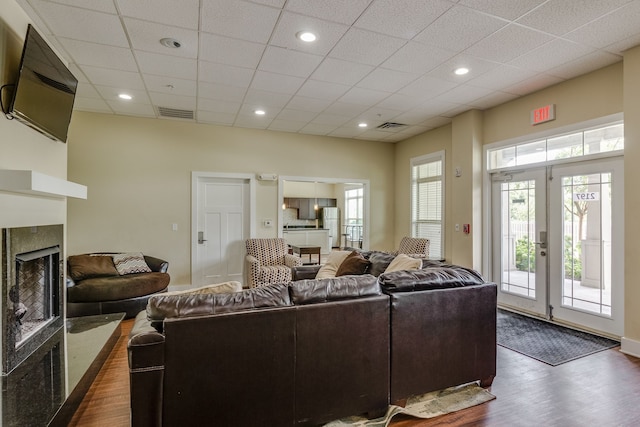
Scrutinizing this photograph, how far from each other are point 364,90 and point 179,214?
3632 mm

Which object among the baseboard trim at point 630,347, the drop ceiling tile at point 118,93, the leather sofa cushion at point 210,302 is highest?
the drop ceiling tile at point 118,93

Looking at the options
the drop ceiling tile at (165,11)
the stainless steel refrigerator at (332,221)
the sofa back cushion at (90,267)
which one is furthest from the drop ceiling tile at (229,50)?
the stainless steel refrigerator at (332,221)

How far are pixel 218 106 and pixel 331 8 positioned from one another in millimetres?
2807

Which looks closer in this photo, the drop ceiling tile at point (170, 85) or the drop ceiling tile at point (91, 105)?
the drop ceiling tile at point (170, 85)

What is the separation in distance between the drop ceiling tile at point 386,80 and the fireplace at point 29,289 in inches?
142

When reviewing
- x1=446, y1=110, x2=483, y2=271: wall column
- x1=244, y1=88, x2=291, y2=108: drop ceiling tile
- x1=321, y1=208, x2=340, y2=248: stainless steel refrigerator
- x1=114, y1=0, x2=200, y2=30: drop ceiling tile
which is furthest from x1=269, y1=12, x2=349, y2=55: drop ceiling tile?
x1=321, y1=208, x2=340, y2=248: stainless steel refrigerator

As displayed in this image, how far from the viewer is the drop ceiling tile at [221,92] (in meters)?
4.17

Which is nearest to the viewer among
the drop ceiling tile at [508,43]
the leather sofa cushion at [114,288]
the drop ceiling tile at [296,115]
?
the drop ceiling tile at [508,43]

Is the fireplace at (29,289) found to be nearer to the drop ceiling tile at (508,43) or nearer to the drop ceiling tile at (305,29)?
the drop ceiling tile at (305,29)

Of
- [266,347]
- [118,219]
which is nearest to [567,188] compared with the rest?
[266,347]

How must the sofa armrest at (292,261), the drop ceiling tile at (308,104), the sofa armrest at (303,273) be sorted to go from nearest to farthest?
the sofa armrest at (303,273) → the drop ceiling tile at (308,104) → the sofa armrest at (292,261)

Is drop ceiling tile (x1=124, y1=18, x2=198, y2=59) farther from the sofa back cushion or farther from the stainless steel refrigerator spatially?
the stainless steel refrigerator

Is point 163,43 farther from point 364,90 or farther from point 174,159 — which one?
point 174,159

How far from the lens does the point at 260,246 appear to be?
5.92 metres
